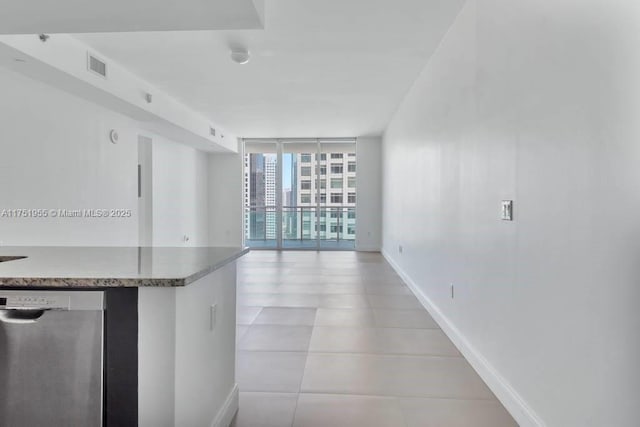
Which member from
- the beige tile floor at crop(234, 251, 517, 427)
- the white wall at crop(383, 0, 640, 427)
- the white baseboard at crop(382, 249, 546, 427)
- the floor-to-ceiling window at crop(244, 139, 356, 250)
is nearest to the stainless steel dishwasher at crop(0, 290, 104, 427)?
the beige tile floor at crop(234, 251, 517, 427)

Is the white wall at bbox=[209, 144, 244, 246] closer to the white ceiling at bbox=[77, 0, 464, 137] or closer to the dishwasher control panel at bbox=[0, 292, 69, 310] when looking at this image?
the white ceiling at bbox=[77, 0, 464, 137]

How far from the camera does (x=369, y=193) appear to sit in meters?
8.91

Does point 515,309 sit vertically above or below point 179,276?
below

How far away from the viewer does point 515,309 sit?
6.54 ft

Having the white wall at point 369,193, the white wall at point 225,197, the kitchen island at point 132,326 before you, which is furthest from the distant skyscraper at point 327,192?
the kitchen island at point 132,326

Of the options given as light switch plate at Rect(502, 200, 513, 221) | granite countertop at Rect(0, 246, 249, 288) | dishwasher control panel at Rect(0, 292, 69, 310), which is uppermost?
light switch plate at Rect(502, 200, 513, 221)

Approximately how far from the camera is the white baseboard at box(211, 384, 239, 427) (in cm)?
179

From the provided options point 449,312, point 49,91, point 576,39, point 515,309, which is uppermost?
point 49,91

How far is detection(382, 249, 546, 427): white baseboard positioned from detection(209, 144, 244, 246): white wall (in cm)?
619

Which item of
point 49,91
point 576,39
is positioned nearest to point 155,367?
point 576,39

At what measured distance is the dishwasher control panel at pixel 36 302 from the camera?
4.29 ft

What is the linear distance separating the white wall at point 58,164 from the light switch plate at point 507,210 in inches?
163

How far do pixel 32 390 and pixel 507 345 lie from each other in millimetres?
2190

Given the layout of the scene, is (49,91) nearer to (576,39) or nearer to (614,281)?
(576,39)
